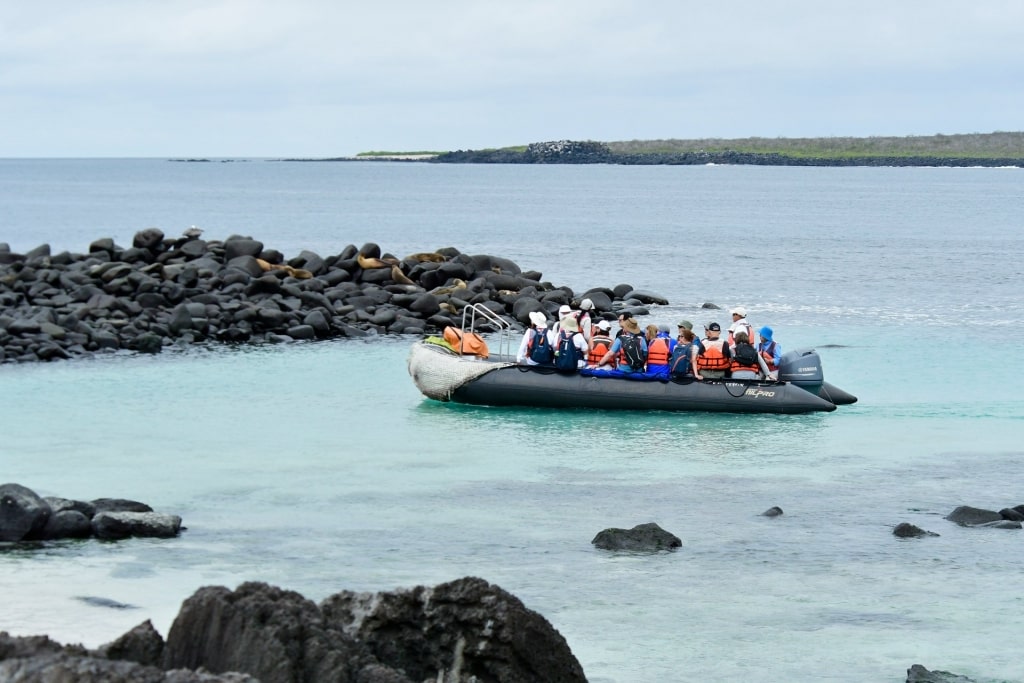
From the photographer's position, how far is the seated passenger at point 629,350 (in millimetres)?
21484

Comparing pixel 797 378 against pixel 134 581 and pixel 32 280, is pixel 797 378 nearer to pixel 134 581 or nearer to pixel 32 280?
pixel 134 581

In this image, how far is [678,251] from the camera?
59125 millimetres

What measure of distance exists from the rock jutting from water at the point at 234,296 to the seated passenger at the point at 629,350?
28.6 ft

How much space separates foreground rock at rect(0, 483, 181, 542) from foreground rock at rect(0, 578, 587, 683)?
678 cm

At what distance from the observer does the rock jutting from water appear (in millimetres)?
27562

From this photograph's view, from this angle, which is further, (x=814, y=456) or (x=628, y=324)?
(x=628, y=324)

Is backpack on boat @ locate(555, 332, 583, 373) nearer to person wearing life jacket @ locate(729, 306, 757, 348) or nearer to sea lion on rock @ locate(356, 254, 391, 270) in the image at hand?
person wearing life jacket @ locate(729, 306, 757, 348)

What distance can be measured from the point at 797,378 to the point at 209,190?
11515 centimetres

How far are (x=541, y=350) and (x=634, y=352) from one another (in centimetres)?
142

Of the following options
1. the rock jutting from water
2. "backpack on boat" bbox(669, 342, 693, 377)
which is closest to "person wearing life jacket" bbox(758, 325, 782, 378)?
"backpack on boat" bbox(669, 342, 693, 377)

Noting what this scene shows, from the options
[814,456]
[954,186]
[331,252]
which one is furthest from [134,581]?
[954,186]

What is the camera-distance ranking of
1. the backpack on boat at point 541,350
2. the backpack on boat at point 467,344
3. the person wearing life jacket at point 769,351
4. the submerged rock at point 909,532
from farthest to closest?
the backpack on boat at point 467,344 < the person wearing life jacket at point 769,351 < the backpack on boat at point 541,350 < the submerged rock at point 909,532

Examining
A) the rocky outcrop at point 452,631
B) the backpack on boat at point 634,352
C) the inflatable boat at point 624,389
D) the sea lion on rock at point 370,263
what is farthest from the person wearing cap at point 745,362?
the sea lion on rock at point 370,263

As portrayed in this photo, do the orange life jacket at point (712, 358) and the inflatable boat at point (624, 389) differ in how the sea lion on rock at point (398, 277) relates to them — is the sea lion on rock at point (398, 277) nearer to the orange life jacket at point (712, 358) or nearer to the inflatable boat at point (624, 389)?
the inflatable boat at point (624, 389)
